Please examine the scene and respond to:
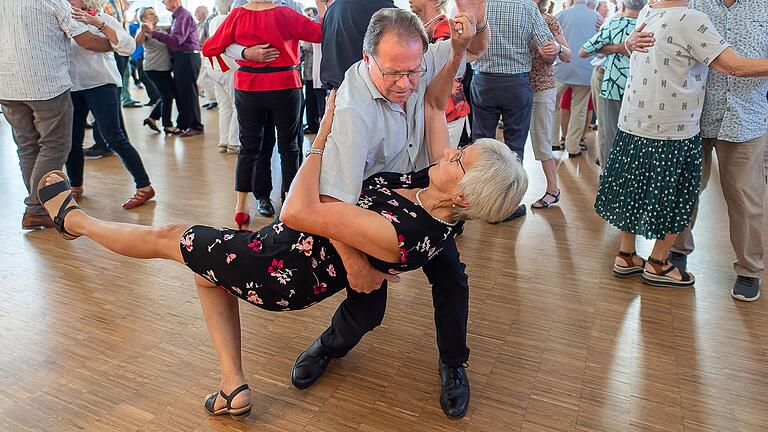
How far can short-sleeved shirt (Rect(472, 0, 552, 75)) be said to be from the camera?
3.45 metres

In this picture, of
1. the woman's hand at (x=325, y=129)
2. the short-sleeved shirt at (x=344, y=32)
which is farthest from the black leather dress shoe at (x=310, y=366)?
the short-sleeved shirt at (x=344, y=32)

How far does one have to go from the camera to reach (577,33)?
17.4ft

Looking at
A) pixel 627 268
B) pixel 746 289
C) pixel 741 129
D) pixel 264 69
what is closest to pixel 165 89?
pixel 264 69

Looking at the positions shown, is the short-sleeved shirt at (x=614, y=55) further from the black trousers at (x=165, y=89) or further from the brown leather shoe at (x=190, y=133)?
the black trousers at (x=165, y=89)

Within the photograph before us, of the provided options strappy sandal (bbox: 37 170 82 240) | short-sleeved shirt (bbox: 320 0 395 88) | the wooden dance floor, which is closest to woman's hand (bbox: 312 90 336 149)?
the wooden dance floor

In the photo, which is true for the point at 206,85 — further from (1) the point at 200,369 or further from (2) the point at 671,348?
(2) the point at 671,348

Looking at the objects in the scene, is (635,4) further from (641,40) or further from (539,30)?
(641,40)

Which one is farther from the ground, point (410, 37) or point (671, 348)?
point (410, 37)

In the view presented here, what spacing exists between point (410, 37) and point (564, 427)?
1.32 m

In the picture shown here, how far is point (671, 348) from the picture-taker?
91.5 inches

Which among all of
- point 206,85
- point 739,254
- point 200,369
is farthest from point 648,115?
point 206,85

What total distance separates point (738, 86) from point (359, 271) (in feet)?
6.54

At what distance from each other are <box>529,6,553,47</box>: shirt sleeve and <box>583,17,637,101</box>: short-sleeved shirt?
0.28 meters

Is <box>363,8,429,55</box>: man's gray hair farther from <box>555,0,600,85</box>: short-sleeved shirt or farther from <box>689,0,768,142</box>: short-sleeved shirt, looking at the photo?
<box>555,0,600,85</box>: short-sleeved shirt
